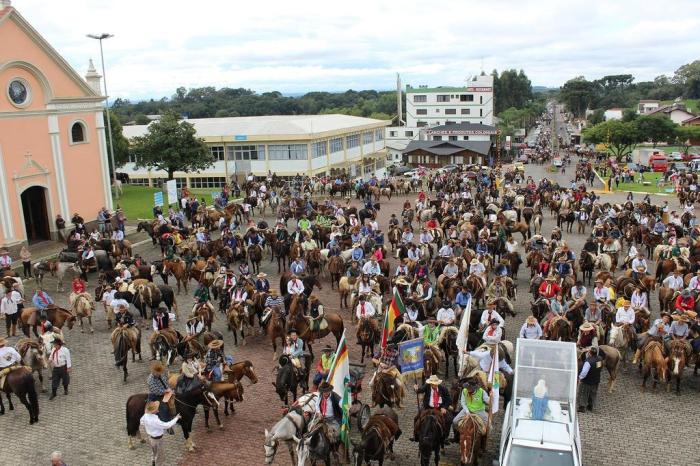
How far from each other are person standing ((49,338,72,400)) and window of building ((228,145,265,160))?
3586cm

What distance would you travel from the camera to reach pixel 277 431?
9.34 metres

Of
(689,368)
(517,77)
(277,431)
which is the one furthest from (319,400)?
(517,77)

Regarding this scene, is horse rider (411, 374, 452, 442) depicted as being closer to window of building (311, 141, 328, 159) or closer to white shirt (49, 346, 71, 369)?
white shirt (49, 346, 71, 369)

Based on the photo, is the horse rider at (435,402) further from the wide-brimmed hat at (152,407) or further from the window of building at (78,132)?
the window of building at (78,132)

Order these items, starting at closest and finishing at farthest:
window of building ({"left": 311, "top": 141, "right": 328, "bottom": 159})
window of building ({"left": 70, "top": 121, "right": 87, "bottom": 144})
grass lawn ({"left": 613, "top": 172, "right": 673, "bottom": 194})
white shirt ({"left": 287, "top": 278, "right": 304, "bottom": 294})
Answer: white shirt ({"left": 287, "top": 278, "right": 304, "bottom": 294}) → window of building ({"left": 70, "top": 121, "right": 87, "bottom": 144}) → grass lawn ({"left": 613, "top": 172, "right": 673, "bottom": 194}) → window of building ({"left": 311, "top": 141, "right": 328, "bottom": 159})

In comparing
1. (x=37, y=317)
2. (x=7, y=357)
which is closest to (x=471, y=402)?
(x=7, y=357)

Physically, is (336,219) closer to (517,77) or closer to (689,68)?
(517,77)

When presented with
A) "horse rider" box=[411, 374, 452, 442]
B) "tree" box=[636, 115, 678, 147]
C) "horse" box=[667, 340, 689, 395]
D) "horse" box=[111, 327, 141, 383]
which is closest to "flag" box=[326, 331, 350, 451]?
"horse rider" box=[411, 374, 452, 442]

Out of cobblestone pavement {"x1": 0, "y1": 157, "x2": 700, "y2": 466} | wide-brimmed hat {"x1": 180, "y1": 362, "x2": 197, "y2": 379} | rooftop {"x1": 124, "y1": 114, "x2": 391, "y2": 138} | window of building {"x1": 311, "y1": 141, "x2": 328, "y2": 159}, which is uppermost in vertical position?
rooftop {"x1": 124, "y1": 114, "x2": 391, "y2": 138}

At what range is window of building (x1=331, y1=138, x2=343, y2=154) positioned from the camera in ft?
173

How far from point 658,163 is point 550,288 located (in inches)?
1778

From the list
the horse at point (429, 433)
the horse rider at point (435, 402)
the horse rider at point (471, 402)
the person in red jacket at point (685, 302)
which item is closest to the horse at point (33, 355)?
the horse rider at point (435, 402)

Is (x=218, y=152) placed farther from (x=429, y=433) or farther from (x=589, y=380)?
(x=429, y=433)

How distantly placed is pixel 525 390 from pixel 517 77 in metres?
134
